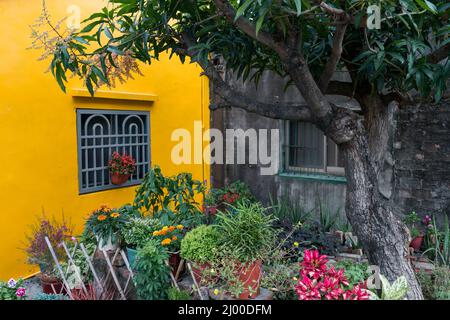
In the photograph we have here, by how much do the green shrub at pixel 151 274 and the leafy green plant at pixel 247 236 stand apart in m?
0.50

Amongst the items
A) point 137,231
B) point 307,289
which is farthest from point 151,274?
point 307,289

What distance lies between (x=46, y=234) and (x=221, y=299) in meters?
2.52

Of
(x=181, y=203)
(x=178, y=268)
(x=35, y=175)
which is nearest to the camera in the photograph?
(x=178, y=268)

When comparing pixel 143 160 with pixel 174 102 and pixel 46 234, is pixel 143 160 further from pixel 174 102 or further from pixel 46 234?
pixel 46 234

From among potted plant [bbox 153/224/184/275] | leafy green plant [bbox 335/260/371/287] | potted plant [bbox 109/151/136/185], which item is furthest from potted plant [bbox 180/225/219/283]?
potted plant [bbox 109/151/136/185]

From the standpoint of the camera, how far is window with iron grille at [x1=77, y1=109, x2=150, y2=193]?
524 centimetres

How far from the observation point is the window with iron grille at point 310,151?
A: 19.5 feet

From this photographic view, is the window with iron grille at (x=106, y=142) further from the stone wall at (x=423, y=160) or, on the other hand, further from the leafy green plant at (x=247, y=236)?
the stone wall at (x=423, y=160)

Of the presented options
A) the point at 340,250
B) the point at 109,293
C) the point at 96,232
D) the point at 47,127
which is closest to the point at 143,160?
the point at 47,127

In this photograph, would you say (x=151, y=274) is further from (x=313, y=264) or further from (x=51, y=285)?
(x=51, y=285)

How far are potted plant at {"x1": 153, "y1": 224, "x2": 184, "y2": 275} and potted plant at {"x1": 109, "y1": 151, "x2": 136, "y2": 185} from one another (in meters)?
2.19

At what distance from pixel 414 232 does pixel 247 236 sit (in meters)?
2.58

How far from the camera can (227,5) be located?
2840 mm

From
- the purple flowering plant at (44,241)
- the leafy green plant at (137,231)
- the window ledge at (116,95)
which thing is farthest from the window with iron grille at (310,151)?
the purple flowering plant at (44,241)
